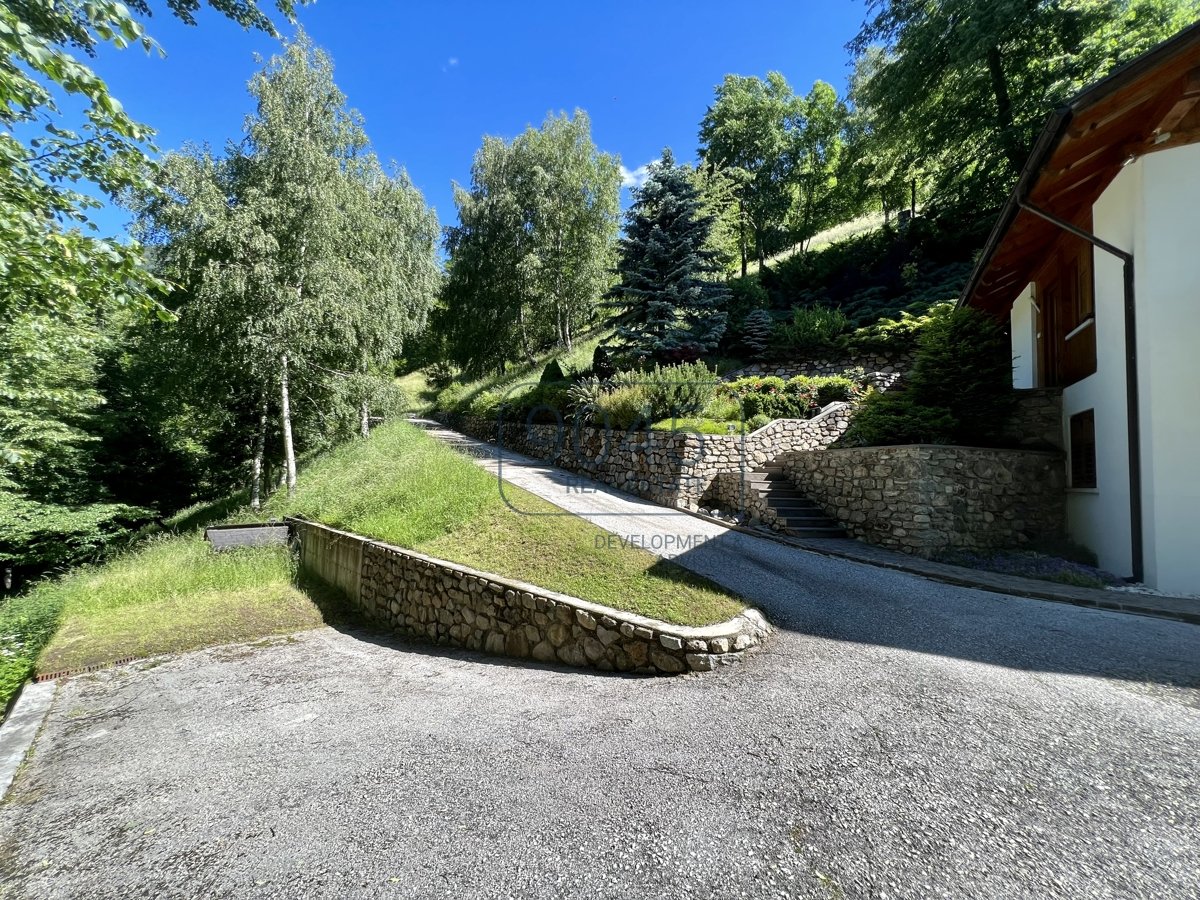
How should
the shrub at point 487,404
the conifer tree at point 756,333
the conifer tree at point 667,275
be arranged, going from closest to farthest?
1. the conifer tree at point 667,275
2. the conifer tree at point 756,333
3. the shrub at point 487,404

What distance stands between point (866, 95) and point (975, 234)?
284 inches

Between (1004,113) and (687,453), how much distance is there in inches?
711

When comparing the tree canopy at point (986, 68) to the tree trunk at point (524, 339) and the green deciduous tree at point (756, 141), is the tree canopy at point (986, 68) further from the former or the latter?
the tree trunk at point (524, 339)

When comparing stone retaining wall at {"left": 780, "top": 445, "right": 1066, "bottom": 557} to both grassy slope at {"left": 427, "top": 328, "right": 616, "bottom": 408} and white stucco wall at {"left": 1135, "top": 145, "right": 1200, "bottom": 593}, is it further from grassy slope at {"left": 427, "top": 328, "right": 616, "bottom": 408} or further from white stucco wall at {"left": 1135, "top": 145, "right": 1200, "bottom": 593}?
grassy slope at {"left": 427, "top": 328, "right": 616, "bottom": 408}

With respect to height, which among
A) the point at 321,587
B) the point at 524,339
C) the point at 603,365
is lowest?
the point at 321,587

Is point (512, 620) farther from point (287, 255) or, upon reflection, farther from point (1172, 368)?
point (287, 255)

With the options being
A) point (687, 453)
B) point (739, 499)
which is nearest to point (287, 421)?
point (687, 453)

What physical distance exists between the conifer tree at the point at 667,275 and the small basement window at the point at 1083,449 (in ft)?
27.9

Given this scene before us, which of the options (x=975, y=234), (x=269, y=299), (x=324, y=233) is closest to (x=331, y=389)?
(x=269, y=299)

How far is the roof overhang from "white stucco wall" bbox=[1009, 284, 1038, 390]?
106 inches

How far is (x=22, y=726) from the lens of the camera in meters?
4.08

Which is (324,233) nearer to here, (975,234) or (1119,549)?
(1119,549)

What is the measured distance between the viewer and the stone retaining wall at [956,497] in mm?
7492

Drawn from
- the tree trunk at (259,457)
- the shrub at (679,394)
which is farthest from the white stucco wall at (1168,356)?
the tree trunk at (259,457)
